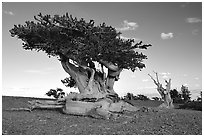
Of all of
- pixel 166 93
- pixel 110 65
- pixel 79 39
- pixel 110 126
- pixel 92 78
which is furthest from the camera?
pixel 166 93

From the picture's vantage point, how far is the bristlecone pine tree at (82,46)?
59.2 ft

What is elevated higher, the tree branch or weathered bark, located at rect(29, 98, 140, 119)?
the tree branch

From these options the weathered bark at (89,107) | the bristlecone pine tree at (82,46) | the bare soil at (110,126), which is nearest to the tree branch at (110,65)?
the bristlecone pine tree at (82,46)

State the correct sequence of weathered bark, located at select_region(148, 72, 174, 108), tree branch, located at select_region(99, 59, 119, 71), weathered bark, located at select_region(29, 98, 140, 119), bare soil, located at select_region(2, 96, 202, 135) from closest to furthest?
Answer: 1. bare soil, located at select_region(2, 96, 202, 135)
2. weathered bark, located at select_region(29, 98, 140, 119)
3. tree branch, located at select_region(99, 59, 119, 71)
4. weathered bark, located at select_region(148, 72, 174, 108)

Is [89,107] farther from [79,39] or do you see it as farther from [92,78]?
[79,39]

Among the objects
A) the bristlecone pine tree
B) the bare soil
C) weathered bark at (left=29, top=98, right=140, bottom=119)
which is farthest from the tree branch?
the bare soil

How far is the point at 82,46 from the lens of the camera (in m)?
18.2

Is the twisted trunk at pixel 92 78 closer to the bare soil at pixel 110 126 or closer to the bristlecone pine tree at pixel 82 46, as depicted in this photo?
the bristlecone pine tree at pixel 82 46

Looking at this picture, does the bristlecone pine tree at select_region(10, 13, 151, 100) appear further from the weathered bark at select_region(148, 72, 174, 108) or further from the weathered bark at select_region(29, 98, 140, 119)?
the weathered bark at select_region(148, 72, 174, 108)

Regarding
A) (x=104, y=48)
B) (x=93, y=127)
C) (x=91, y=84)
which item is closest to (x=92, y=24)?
(x=104, y=48)

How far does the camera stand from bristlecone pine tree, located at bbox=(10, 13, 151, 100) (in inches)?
711

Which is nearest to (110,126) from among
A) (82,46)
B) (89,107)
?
(89,107)

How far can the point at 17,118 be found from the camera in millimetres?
15078

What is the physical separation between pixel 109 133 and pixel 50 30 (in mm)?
10075
